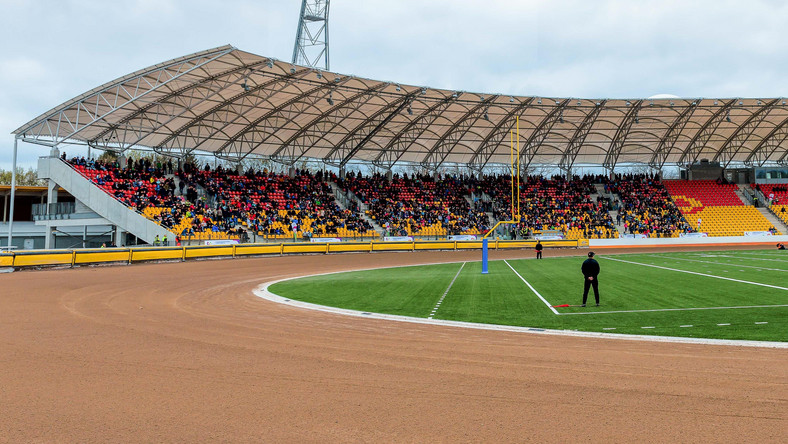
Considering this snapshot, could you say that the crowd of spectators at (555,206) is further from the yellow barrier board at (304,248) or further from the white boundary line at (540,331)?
the white boundary line at (540,331)

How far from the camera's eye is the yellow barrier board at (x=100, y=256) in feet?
92.8

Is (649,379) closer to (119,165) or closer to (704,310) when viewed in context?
(704,310)

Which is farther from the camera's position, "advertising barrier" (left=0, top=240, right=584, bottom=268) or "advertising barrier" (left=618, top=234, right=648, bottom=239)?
"advertising barrier" (left=618, top=234, right=648, bottom=239)

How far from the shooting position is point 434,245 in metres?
47.0

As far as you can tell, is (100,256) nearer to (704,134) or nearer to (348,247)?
(348,247)

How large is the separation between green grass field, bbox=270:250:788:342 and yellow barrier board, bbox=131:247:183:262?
1415cm

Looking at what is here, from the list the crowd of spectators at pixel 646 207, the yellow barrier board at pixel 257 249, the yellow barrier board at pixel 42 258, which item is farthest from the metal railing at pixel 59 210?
the crowd of spectators at pixel 646 207

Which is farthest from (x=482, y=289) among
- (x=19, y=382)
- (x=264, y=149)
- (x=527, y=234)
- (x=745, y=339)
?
(x=264, y=149)

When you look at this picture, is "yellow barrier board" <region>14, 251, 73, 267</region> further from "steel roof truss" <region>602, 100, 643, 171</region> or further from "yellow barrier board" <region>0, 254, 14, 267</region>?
"steel roof truss" <region>602, 100, 643, 171</region>

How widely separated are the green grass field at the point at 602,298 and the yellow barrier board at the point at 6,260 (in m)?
14.9

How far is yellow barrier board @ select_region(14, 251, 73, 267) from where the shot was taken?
84.4 ft

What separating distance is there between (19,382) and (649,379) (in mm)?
7960

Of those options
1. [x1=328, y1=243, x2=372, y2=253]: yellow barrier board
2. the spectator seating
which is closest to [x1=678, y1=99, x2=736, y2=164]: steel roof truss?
the spectator seating

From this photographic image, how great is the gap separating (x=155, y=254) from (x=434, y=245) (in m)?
23.7
